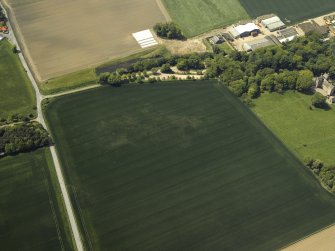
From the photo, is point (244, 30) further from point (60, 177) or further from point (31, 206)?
point (31, 206)

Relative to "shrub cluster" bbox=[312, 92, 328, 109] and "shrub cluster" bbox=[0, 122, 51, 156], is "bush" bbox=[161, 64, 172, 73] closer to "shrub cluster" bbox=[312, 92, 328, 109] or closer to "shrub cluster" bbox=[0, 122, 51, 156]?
"shrub cluster" bbox=[0, 122, 51, 156]

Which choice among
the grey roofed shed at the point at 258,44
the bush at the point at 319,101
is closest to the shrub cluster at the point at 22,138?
the grey roofed shed at the point at 258,44

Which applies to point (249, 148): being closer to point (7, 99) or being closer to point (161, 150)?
point (161, 150)

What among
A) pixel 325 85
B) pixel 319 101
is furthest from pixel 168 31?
pixel 319 101

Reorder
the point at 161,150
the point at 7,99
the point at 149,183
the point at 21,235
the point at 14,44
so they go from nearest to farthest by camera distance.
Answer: the point at 21,235 < the point at 149,183 < the point at 161,150 < the point at 7,99 < the point at 14,44

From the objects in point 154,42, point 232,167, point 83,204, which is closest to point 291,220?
point 232,167

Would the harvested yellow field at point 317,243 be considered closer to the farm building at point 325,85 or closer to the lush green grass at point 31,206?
the farm building at point 325,85
